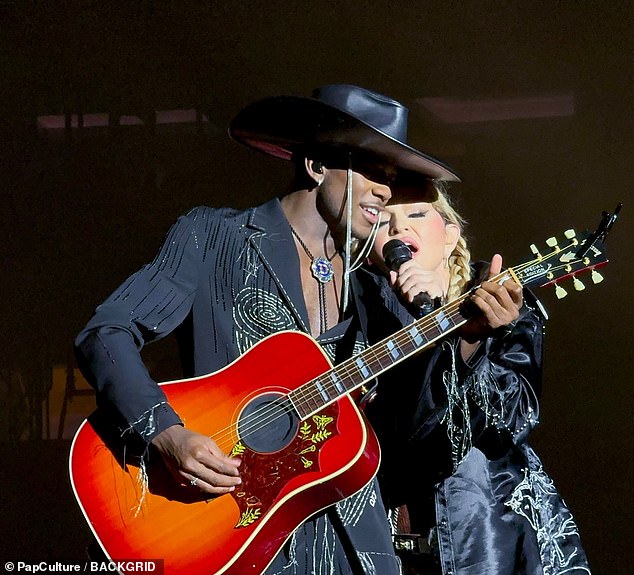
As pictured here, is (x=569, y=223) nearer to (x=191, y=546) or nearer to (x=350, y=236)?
(x=350, y=236)

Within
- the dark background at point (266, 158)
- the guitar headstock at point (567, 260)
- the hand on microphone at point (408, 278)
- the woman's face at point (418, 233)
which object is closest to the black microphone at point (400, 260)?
the hand on microphone at point (408, 278)

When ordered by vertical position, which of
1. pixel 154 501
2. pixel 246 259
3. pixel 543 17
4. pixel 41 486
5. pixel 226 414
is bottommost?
pixel 41 486

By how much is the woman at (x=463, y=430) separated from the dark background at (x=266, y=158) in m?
1.11

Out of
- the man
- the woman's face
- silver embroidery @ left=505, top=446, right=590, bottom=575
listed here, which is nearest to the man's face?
the man

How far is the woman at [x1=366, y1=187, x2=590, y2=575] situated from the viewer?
2418mm

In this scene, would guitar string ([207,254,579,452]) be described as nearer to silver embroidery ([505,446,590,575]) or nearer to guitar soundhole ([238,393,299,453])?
guitar soundhole ([238,393,299,453])

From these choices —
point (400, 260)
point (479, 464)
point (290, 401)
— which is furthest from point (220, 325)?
point (479, 464)

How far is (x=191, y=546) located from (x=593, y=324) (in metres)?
2.39

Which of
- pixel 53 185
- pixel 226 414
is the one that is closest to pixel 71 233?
pixel 53 185

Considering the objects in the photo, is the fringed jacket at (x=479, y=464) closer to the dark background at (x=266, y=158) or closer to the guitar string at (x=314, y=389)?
the guitar string at (x=314, y=389)

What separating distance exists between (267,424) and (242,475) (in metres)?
0.12

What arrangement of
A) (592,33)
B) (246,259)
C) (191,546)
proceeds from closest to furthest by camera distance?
(191,546)
(246,259)
(592,33)

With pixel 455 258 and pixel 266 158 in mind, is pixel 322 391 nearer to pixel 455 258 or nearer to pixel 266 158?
pixel 455 258

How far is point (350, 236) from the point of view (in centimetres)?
246
